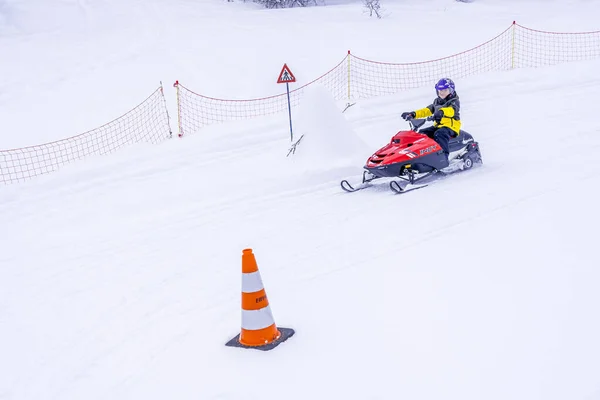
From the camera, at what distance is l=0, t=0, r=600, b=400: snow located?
3.79m

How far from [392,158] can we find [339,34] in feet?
38.3

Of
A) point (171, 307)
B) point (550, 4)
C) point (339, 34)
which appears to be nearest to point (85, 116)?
point (339, 34)

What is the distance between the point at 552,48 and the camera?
54.6 feet

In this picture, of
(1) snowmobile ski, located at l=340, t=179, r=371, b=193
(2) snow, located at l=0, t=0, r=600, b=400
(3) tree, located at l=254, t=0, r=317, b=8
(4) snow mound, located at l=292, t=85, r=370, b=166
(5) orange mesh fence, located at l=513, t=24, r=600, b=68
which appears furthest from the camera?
(3) tree, located at l=254, t=0, r=317, b=8

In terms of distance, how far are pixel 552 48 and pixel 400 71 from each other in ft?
16.6

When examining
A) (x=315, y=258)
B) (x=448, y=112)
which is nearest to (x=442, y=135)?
(x=448, y=112)

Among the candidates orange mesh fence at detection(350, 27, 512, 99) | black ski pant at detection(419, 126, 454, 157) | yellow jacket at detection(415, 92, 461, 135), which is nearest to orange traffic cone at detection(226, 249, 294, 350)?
black ski pant at detection(419, 126, 454, 157)

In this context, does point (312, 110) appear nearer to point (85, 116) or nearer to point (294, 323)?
point (294, 323)

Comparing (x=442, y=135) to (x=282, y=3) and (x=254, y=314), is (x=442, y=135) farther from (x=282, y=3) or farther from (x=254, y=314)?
(x=282, y=3)

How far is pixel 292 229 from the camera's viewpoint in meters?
6.63

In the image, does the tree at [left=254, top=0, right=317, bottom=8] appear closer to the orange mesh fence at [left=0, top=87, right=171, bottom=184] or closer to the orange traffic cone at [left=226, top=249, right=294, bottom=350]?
the orange mesh fence at [left=0, top=87, right=171, bottom=184]

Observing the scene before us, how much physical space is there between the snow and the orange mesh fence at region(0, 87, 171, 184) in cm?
63

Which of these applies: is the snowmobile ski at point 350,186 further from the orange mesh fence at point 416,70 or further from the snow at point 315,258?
the orange mesh fence at point 416,70

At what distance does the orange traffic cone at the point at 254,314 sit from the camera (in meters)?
4.07
